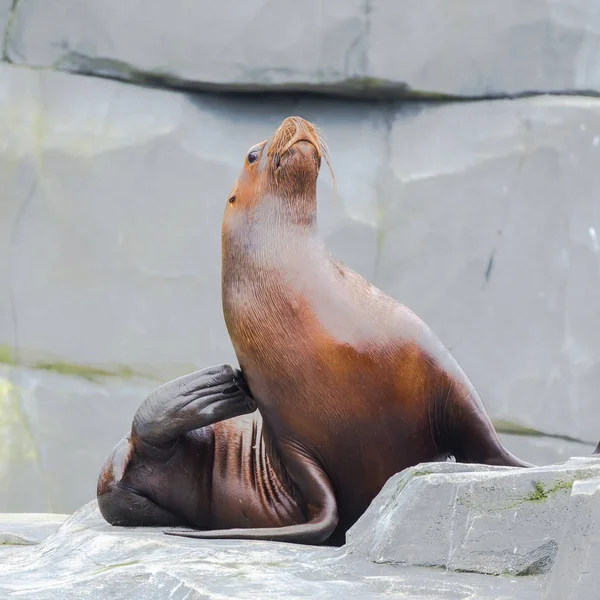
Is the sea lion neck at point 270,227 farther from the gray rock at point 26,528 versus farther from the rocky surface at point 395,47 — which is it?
the rocky surface at point 395,47

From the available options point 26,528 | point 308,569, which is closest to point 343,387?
point 308,569

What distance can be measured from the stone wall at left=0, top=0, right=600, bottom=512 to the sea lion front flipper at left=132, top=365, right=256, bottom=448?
4.52 meters

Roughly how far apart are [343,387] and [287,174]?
0.77 m

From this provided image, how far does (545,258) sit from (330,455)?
475 cm

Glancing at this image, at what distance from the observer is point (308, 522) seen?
11.5ft

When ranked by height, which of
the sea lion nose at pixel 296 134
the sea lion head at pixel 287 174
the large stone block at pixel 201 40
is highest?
the large stone block at pixel 201 40

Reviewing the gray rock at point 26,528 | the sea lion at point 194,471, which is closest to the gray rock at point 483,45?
the gray rock at point 26,528

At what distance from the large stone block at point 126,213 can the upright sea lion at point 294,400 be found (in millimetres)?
4369

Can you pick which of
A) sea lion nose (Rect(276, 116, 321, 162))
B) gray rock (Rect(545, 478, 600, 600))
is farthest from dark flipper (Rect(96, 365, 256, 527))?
gray rock (Rect(545, 478, 600, 600))

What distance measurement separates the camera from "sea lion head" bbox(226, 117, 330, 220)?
3.86 meters

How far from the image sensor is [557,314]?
798 cm

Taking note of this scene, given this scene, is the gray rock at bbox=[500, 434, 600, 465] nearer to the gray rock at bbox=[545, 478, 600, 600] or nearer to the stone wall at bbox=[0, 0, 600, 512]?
the stone wall at bbox=[0, 0, 600, 512]

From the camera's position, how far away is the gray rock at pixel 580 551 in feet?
7.11

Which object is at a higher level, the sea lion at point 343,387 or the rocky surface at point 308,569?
the sea lion at point 343,387
